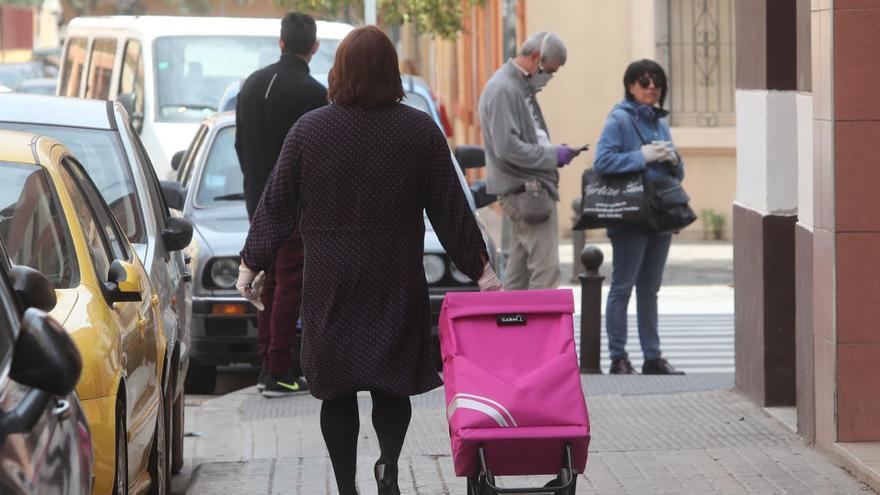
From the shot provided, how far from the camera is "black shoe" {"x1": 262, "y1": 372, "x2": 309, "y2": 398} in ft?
31.3

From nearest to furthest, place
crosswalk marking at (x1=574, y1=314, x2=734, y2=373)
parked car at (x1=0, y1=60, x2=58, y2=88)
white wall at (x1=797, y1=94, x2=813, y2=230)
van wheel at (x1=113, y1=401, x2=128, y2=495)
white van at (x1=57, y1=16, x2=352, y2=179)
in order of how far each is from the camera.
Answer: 1. van wheel at (x1=113, y1=401, x2=128, y2=495)
2. white wall at (x1=797, y1=94, x2=813, y2=230)
3. crosswalk marking at (x1=574, y1=314, x2=734, y2=373)
4. white van at (x1=57, y1=16, x2=352, y2=179)
5. parked car at (x1=0, y1=60, x2=58, y2=88)

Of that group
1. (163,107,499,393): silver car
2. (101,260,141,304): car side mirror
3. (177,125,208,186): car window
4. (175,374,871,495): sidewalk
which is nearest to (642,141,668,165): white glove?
(163,107,499,393): silver car

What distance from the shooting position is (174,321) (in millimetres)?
7438

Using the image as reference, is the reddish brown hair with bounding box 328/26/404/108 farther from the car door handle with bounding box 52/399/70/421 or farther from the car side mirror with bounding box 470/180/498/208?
the car side mirror with bounding box 470/180/498/208

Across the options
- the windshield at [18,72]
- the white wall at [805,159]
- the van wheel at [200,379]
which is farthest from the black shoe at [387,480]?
the windshield at [18,72]

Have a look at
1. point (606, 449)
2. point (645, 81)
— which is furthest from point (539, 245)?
point (606, 449)

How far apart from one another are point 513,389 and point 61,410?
2.14 m

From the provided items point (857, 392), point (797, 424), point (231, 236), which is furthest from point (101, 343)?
point (231, 236)

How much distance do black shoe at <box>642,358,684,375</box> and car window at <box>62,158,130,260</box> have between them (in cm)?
483

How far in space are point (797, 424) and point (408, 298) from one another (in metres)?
2.62

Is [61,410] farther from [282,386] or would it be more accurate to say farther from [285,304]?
[282,386]

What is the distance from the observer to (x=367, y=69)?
627 centimetres

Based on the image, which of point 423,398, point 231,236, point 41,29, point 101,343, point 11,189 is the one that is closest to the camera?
point 101,343

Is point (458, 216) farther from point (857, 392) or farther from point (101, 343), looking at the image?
point (857, 392)
